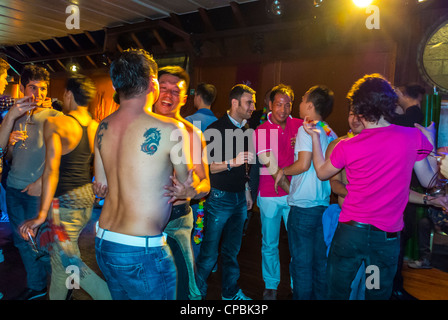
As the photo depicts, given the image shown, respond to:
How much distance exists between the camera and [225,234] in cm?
286

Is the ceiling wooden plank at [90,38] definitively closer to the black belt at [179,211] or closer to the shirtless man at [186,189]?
the shirtless man at [186,189]

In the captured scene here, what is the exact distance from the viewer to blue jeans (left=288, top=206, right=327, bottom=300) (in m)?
2.53

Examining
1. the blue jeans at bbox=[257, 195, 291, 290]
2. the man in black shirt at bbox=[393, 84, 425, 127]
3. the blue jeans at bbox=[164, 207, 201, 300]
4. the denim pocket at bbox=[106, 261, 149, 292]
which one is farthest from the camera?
the man in black shirt at bbox=[393, 84, 425, 127]

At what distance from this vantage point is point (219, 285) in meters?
3.29

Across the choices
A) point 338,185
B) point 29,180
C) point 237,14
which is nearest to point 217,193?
point 338,185

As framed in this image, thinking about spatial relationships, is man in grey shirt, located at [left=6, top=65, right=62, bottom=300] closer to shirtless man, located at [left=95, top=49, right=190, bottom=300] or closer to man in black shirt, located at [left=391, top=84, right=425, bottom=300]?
shirtless man, located at [left=95, top=49, right=190, bottom=300]

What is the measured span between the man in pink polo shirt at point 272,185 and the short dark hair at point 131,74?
4.94ft

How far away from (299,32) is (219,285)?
424 cm

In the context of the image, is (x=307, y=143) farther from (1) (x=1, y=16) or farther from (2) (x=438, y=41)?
(1) (x=1, y=16)

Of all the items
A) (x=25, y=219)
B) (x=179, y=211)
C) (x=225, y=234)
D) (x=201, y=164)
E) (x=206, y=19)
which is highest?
(x=206, y=19)

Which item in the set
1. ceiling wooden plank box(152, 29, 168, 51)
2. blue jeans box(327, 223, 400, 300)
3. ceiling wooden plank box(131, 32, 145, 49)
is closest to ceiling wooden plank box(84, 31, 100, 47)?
ceiling wooden plank box(131, 32, 145, 49)

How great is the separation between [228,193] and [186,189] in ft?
3.88

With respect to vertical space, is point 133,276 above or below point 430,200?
below

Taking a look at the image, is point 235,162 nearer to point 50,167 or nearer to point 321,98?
point 321,98
